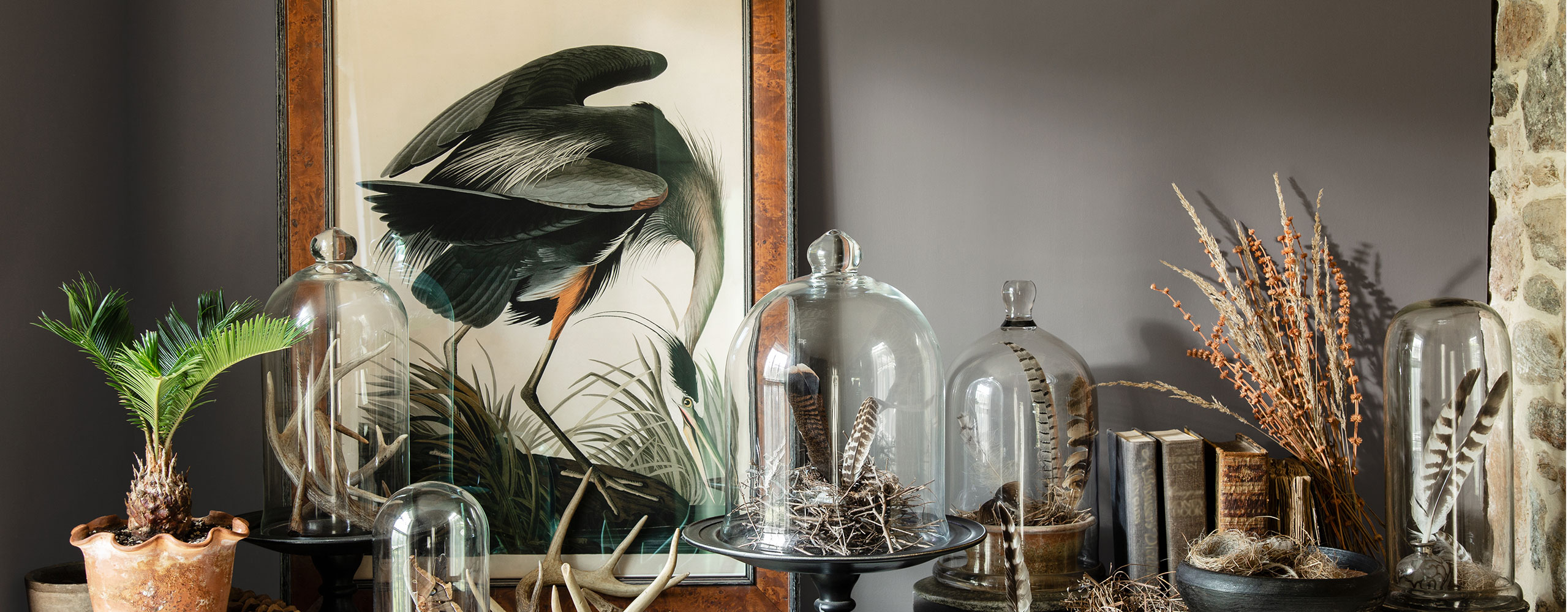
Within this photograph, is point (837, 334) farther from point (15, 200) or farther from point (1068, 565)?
point (15, 200)

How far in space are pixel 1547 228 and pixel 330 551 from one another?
2052 millimetres

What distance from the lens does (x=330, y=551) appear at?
1.34m

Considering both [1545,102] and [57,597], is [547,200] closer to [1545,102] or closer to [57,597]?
[57,597]

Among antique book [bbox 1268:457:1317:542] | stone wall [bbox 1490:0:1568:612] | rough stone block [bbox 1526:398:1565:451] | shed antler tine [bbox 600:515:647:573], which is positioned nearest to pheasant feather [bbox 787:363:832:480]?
shed antler tine [bbox 600:515:647:573]

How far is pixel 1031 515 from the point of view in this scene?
1399 mm

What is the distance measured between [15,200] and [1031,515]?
63.7 inches

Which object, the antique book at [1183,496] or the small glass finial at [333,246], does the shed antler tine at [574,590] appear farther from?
the antique book at [1183,496]

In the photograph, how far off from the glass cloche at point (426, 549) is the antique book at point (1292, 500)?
1275mm

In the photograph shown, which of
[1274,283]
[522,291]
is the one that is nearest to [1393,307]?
[1274,283]

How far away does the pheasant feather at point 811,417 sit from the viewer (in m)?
1.24

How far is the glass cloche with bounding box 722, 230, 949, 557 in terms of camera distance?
47.0 inches

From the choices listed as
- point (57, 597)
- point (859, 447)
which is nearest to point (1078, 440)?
point (859, 447)

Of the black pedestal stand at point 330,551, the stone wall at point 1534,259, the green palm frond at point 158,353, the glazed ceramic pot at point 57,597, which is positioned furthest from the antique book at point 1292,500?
the glazed ceramic pot at point 57,597

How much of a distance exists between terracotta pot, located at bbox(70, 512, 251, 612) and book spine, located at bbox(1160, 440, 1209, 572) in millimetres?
1380
